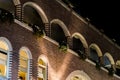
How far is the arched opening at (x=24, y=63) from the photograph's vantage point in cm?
1939

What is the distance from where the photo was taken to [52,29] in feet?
75.1

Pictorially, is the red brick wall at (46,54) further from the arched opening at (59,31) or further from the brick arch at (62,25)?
the brick arch at (62,25)

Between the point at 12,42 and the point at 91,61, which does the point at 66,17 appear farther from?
the point at 12,42

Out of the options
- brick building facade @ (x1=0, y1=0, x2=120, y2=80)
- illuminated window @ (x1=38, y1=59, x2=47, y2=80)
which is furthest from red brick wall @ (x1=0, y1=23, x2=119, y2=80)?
illuminated window @ (x1=38, y1=59, x2=47, y2=80)

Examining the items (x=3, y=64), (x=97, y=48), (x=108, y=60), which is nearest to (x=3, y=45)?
(x=3, y=64)

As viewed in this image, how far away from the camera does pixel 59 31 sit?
2400 centimetres

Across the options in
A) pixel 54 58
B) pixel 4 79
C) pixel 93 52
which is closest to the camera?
pixel 4 79

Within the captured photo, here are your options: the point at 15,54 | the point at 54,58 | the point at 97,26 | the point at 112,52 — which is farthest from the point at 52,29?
the point at 112,52

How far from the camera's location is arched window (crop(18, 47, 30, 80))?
63.6 ft

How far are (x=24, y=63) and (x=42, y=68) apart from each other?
1645mm

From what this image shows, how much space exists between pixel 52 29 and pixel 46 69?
2858 millimetres

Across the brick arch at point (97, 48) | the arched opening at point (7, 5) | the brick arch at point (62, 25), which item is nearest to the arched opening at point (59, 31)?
the brick arch at point (62, 25)

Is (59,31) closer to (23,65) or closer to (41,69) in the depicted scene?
(41,69)

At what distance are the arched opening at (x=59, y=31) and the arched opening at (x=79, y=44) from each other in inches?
42.8
